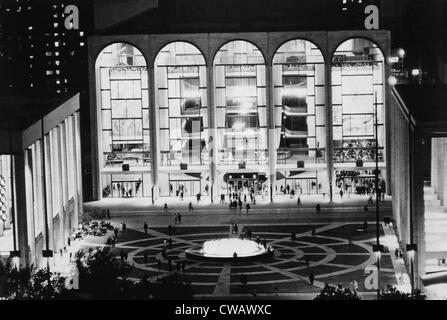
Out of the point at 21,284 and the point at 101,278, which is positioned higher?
the point at 101,278

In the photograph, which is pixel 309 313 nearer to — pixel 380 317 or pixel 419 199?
pixel 380 317

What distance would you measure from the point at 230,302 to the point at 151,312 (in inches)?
95.1

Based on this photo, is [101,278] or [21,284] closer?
[101,278]

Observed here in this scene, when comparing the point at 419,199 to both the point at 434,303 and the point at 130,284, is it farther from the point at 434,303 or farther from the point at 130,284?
the point at 434,303

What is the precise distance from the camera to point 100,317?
26.6 meters

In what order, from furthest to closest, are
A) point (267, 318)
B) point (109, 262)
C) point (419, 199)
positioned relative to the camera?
point (419, 199), point (109, 262), point (267, 318)

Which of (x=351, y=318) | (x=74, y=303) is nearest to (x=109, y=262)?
(x=74, y=303)

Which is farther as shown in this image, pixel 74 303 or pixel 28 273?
pixel 28 273

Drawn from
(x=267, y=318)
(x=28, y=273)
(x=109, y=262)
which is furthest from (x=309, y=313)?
(x=28, y=273)

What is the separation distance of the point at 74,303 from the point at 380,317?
924cm

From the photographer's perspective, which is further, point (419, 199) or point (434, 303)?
point (419, 199)

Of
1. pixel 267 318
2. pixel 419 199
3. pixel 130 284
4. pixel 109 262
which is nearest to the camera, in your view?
pixel 267 318

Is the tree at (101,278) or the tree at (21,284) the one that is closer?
the tree at (101,278)

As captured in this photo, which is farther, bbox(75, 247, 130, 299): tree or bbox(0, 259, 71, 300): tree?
bbox(0, 259, 71, 300): tree
